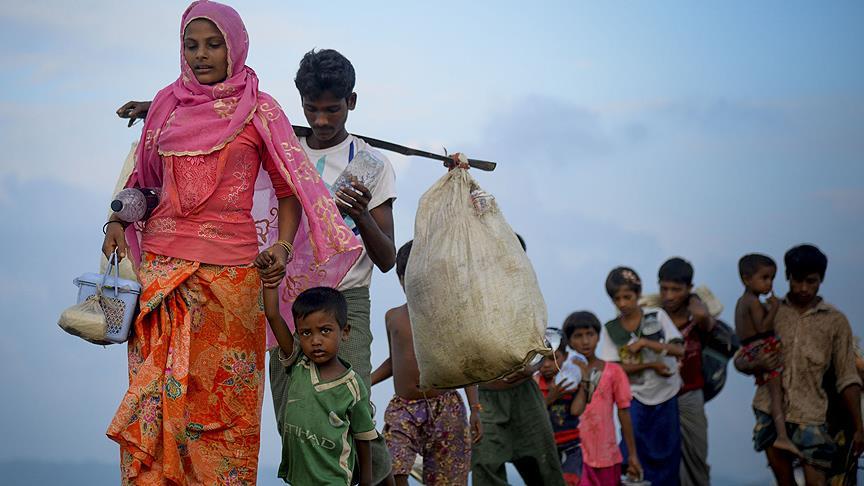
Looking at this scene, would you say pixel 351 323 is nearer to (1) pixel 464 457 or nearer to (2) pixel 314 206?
(2) pixel 314 206

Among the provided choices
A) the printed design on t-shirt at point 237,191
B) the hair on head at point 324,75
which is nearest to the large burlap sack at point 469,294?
the hair on head at point 324,75

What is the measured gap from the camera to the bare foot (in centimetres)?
789

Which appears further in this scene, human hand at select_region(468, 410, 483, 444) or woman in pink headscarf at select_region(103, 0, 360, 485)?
human hand at select_region(468, 410, 483, 444)

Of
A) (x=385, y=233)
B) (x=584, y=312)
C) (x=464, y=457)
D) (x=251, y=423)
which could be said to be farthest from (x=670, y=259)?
(x=251, y=423)

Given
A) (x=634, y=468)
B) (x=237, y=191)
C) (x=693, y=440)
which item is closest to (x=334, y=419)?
(x=237, y=191)

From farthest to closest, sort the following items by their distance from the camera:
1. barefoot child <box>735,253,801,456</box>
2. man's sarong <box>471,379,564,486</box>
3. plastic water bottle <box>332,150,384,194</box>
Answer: barefoot child <box>735,253,801,456</box> → man's sarong <box>471,379,564,486</box> → plastic water bottle <box>332,150,384,194</box>

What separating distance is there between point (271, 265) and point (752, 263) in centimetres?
477

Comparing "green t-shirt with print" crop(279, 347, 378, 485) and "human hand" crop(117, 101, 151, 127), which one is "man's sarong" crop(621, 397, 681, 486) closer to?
"green t-shirt with print" crop(279, 347, 378, 485)

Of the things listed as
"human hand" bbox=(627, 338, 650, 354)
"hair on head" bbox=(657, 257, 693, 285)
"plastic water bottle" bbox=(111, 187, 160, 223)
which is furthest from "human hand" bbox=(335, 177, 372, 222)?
"hair on head" bbox=(657, 257, 693, 285)

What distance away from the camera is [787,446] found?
7898 millimetres

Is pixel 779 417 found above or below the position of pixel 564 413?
below

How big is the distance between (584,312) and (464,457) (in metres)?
2.22

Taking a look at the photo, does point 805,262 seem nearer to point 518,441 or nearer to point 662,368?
point 662,368

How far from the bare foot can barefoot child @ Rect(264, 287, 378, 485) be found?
4.00m
